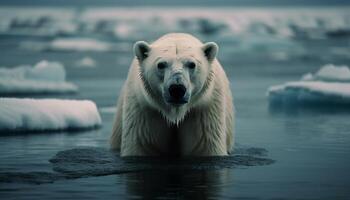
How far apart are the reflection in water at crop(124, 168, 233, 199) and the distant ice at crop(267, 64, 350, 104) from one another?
32.7ft

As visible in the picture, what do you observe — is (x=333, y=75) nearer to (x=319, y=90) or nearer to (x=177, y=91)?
(x=319, y=90)

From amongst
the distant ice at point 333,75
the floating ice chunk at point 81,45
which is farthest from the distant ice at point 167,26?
the distant ice at point 333,75

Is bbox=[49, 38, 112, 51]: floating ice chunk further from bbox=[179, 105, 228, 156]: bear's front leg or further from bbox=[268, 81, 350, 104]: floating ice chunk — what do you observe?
bbox=[179, 105, 228, 156]: bear's front leg

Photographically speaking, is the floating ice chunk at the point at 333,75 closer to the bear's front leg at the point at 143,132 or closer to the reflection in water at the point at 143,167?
the reflection in water at the point at 143,167

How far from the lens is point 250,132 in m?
14.4

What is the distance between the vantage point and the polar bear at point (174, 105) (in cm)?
958

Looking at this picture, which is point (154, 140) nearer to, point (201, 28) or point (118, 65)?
point (118, 65)

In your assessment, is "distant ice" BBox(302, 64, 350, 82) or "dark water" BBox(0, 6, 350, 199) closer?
"dark water" BBox(0, 6, 350, 199)

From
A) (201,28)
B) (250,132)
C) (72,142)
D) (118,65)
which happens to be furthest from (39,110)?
(201,28)

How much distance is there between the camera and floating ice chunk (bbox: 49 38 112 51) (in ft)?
195

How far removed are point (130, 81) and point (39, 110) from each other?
11.5ft

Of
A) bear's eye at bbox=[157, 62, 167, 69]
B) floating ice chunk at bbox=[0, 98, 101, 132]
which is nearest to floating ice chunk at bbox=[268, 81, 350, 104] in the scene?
floating ice chunk at bbox=[0, 98, 101, 132]

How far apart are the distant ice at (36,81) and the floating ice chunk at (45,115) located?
10.5 m

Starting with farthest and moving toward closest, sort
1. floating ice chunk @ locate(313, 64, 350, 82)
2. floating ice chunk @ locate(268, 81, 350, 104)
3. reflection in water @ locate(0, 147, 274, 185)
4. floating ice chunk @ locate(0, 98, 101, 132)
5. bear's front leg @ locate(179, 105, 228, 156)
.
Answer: floating ice chunk @ locate(313, 64, 350, 82), floating ice chunk @ locate(268, 81, 350, 104), floating ice chunk @ locate(0, 98, 101, 132), bear's front leg @ locate(179, 105, 228, 156), reflection in water @ locate(0, 147, 274, 185)
